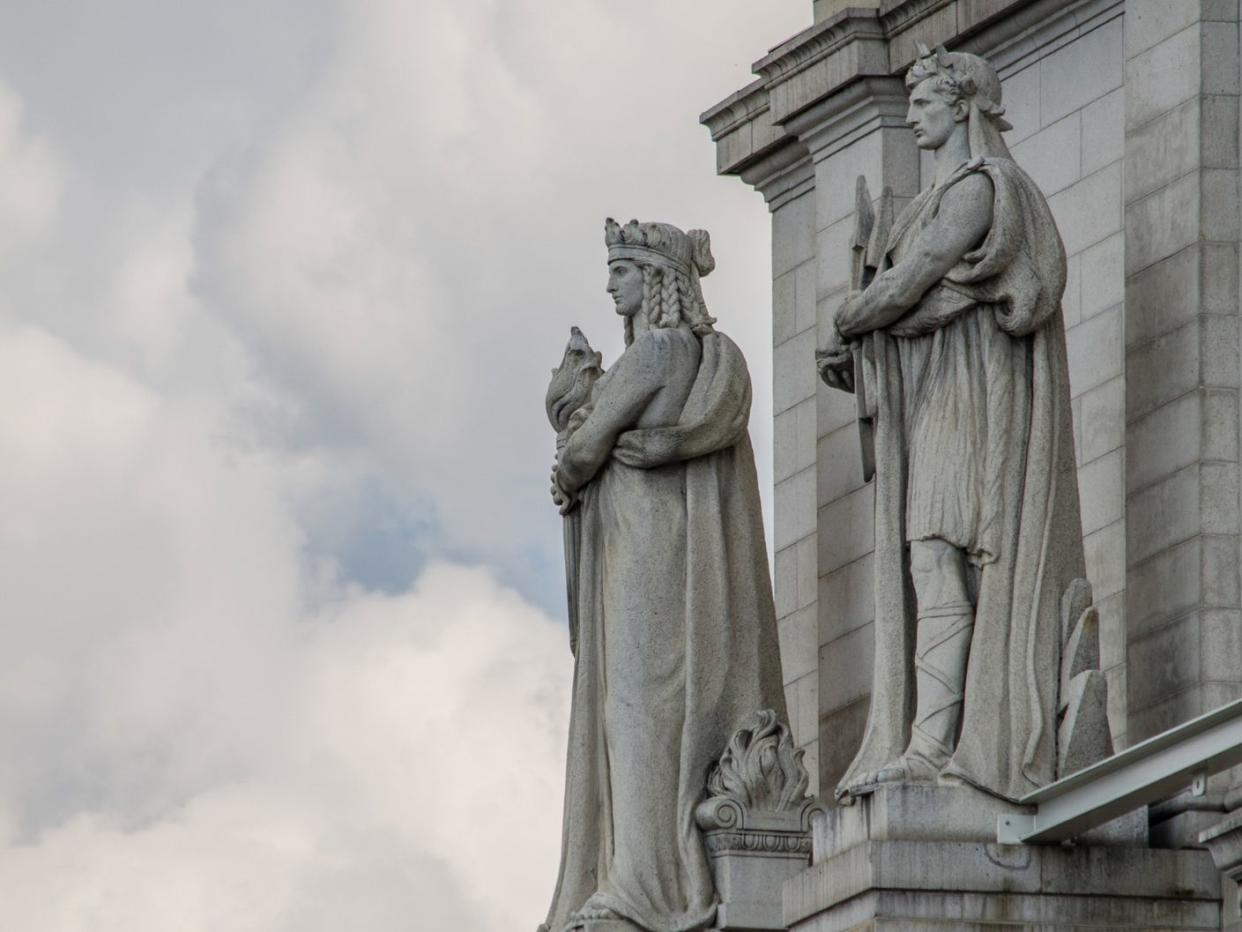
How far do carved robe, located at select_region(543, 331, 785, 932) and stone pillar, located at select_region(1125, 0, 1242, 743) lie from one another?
6.73 feet

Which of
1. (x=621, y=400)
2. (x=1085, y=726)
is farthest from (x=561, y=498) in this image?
(x=1085, y=726)

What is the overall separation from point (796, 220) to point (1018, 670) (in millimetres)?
6228

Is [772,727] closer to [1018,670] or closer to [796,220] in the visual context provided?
[1018,670]

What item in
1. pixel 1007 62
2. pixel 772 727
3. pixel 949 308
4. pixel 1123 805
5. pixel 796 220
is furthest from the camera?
pixel 796 220

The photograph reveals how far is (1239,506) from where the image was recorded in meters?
20.3

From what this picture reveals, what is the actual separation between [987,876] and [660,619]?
316cm

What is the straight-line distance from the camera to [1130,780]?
18.6m

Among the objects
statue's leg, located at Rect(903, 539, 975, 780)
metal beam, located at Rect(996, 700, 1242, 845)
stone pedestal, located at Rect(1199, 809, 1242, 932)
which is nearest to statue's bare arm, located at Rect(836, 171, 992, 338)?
statue's leg, located at Rect(903, 539, 975, 780)

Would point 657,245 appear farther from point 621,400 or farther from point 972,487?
point 972,487

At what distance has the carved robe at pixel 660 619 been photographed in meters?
21.5

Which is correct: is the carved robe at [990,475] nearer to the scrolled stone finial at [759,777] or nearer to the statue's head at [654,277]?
the scrolled stone finial at [759,777]

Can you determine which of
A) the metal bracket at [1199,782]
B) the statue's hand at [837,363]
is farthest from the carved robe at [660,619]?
the metal bracket at [1199,782]

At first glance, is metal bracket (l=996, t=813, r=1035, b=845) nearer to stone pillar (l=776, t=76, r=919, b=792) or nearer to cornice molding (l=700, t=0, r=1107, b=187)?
stone pillar (l=776, t=76, r=919, b=792)

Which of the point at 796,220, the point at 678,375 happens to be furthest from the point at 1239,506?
the point at 796,220
